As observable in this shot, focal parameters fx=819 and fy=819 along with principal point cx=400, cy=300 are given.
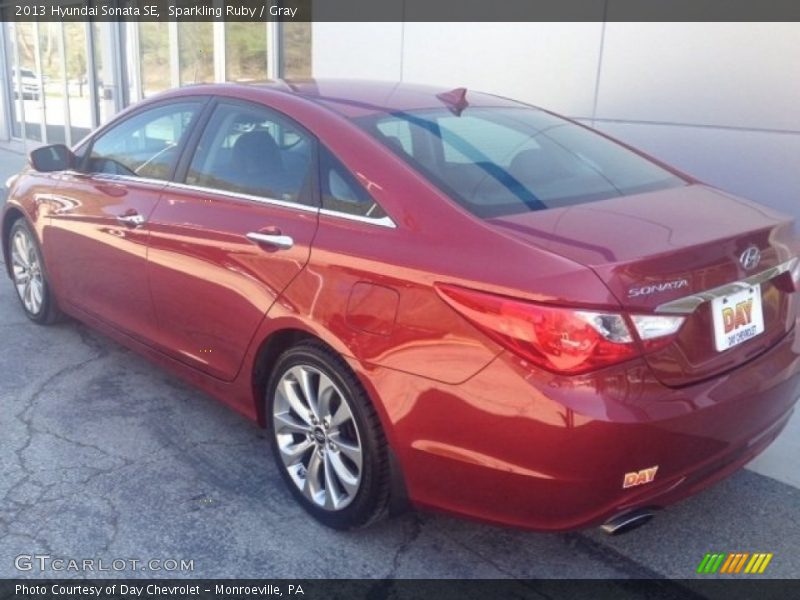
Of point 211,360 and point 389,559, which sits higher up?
point 211,360

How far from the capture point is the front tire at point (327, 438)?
2.79 m

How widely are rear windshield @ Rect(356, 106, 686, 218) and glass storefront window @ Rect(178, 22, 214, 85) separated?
860cm

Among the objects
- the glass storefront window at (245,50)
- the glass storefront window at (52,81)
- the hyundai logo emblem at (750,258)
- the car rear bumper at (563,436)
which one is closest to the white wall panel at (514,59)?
the glass storefront window at (245,50)

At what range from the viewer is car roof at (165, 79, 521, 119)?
3.29 metres

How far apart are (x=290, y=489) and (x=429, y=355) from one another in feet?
3.53

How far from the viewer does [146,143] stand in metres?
4.17

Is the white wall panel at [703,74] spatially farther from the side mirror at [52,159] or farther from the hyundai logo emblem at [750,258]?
the side mirror at [52,159]

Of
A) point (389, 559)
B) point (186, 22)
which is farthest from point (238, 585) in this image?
point (186, 22)

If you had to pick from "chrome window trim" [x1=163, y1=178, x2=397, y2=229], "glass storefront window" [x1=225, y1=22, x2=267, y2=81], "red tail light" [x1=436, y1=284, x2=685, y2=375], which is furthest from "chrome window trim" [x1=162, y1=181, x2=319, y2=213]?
"glass storefront window" [x1=225, y1=22, x2=267, y2=81]

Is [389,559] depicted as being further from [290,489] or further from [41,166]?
[41,166]

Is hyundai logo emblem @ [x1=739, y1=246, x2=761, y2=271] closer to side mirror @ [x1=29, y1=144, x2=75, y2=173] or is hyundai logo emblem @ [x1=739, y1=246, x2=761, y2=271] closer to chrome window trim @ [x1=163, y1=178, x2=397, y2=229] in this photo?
chrome window trim @ [x1=163, y1=178, x2=397, y2=229]

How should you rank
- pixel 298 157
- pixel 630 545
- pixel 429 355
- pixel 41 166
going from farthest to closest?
pixel 41 166, pixel 298 157, pixel 630 545, pixel 429 355

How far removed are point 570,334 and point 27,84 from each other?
1604cm

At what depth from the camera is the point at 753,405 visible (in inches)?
103
